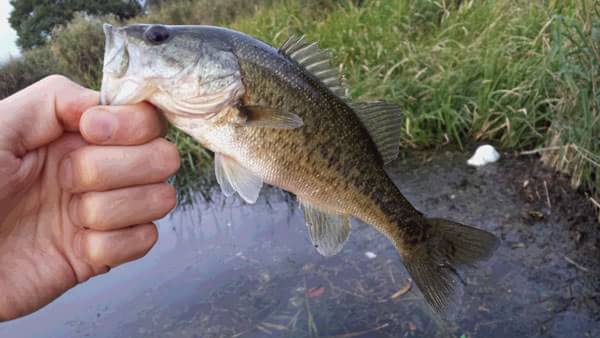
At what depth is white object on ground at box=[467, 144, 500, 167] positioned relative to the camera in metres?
4.56

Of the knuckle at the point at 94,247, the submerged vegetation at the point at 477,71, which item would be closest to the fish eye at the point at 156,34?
the knuckle at the point at 94,247

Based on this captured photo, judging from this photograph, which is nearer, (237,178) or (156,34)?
(156,34)

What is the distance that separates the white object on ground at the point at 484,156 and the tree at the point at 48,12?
21.9 meters

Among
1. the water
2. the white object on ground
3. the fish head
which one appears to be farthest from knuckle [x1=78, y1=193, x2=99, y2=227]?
the white object on ground

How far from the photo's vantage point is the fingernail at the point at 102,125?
142 cm

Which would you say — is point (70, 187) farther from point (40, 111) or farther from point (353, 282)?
point (353, 282)

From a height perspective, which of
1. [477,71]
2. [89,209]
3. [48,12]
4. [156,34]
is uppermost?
[156,34]

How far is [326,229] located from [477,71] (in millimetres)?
3986

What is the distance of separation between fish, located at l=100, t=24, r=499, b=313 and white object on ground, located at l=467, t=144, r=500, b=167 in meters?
2.95

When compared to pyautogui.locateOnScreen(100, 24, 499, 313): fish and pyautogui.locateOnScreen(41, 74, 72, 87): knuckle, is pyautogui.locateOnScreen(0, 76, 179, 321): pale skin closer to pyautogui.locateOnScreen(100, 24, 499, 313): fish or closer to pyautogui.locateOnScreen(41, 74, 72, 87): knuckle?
pyautogui.locateOnScreen(41, 74, 72, 87): knuckle

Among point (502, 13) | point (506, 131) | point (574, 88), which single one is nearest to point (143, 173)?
point (574, 88)

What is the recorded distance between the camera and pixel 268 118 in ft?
4.72

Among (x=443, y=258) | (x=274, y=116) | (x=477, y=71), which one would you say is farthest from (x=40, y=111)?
(x=477, y=71)

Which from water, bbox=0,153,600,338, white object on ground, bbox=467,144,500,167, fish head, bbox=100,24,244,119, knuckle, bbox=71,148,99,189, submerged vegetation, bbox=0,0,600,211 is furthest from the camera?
white object on ground, bbox=467,144,500,167
